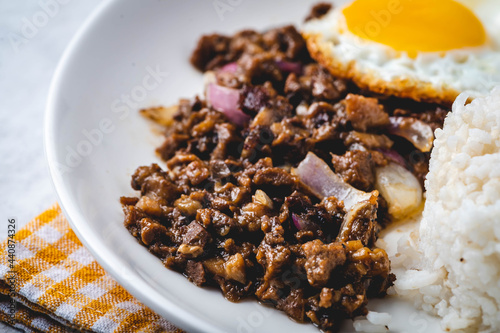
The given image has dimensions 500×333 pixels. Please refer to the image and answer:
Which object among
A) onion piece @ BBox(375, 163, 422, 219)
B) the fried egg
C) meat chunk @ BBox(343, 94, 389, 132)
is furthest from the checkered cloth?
the fried egg

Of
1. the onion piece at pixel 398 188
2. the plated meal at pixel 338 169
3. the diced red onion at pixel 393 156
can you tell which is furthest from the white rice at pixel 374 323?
the diced red onion at pixel 393 156

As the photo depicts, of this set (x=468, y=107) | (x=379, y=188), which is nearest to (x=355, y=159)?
(x=379, y=188)

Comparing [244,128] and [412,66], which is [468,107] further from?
[244,128]

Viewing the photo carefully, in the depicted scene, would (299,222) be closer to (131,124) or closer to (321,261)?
(321,261)

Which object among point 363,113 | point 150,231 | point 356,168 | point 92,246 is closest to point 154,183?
point 150,231

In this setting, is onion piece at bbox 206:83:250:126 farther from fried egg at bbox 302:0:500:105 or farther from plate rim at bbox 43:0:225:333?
plate rim at bbox 43:0:225:333

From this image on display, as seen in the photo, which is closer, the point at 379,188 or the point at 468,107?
the point at 468,107

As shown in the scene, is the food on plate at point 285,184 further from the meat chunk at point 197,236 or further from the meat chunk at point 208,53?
the meat chunk at point 208,53
